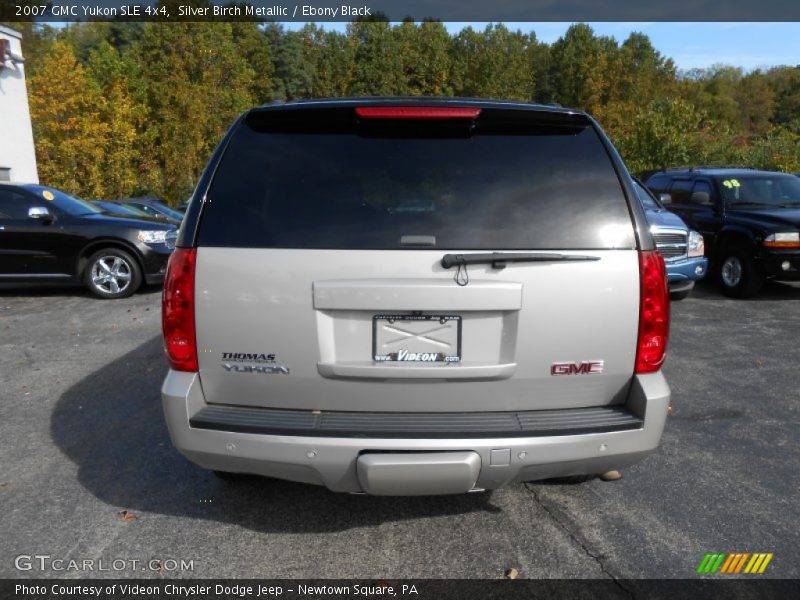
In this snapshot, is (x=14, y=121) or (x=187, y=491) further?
(x=14, y=121)

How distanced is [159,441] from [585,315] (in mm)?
3008

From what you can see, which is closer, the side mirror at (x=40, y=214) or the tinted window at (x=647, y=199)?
the side mirror at (x=40, y=214)

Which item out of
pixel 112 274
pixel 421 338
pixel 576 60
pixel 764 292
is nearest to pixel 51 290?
pixel 112 274

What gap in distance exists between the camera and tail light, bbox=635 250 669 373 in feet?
8.86

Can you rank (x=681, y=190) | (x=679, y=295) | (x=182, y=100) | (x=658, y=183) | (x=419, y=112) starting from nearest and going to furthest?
(x=419, y=112) < (x=679, y=295) < (x=681, y=190) < (x=658, y=183) < (x=182, y=100)

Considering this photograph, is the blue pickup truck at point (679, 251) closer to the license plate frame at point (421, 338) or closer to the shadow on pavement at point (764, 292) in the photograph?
the shadow on pavement at point (764, 292)

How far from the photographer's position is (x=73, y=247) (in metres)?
9.55

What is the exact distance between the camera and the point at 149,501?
3.52 meters

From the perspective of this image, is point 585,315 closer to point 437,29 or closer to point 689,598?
point 689,598

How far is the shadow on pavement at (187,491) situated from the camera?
335cm

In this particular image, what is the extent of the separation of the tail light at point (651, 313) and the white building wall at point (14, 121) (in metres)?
23.3

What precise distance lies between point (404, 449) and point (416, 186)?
1.10 metres

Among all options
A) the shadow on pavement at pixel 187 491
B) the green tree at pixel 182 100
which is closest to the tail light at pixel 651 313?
the shadow on pavement at pixel 187 491

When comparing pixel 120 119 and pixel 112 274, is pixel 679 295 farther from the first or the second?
pixel 120 119
